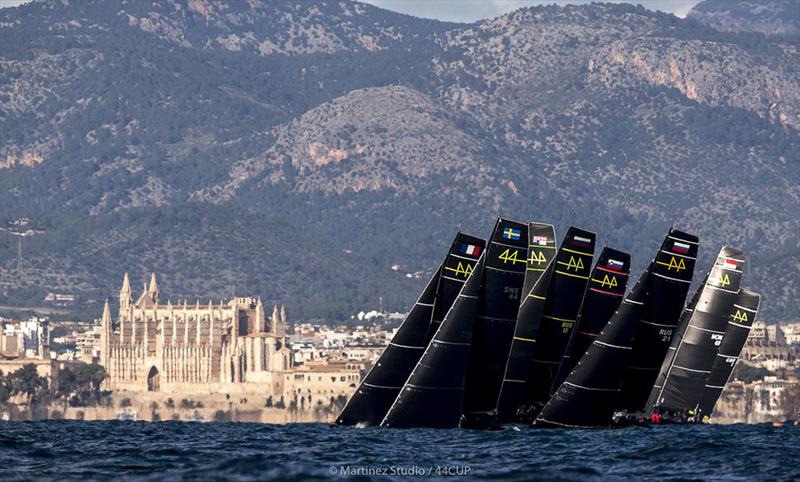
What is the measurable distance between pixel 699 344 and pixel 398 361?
14.4 m

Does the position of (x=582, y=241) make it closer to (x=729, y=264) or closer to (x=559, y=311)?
(x=559, y=311)

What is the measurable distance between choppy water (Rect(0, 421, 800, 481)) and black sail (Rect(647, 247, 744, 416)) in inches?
134

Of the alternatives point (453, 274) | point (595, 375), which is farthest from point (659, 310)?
point (453, 274)

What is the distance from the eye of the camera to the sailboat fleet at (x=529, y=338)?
242ft

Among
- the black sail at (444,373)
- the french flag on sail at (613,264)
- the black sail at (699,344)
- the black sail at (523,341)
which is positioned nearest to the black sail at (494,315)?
the black sail at (444,373)

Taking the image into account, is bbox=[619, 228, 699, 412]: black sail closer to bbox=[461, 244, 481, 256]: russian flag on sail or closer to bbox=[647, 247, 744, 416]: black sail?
bbox=[461, 244, 481, 256]: russian flag on sail

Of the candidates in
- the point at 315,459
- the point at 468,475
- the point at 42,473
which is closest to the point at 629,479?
the point at 468,475

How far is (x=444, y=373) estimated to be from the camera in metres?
73.6

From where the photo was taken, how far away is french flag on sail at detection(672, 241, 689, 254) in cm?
7719

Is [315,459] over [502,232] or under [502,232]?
under

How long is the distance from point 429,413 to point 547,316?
626 cm

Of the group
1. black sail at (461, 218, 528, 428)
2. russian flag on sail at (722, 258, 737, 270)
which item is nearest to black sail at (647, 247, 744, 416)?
russian flag on sail at (722, 258, 737, 270)

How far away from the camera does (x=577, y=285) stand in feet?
254

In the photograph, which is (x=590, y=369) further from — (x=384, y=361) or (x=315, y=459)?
(x=315, y=459)
